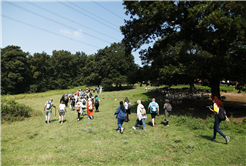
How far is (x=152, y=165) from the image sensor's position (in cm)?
606

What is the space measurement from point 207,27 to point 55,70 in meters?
78.5

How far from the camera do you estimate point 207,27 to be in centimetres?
1239

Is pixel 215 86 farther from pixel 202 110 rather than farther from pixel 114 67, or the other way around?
pixel 114 67

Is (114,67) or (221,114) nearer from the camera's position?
(221,114)

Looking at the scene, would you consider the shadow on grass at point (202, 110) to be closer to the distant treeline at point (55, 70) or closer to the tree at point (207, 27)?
the tree at point (207, 27)

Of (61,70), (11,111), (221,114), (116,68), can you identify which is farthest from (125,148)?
(61,70)

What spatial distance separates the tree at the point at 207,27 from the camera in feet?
36.3

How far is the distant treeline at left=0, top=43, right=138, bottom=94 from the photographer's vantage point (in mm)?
49719

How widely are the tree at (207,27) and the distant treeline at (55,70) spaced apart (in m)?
23.2

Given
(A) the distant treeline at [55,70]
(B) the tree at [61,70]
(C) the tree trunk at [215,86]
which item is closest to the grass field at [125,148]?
(C) the tree trunk at [215,86]

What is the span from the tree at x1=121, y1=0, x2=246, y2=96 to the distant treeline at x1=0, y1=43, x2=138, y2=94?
76.0 ft

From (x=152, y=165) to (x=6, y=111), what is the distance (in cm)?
1654

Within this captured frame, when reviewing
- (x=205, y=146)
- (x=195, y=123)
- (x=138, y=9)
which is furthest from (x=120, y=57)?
(x=205, y=146)

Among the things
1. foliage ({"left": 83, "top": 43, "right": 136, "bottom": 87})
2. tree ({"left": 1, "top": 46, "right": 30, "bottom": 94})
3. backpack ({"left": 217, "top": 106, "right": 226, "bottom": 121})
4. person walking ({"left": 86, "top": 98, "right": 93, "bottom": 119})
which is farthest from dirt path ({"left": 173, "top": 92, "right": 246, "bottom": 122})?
tree ({"left": 1, "top": 46, "right": 30, "bottom": 94})
